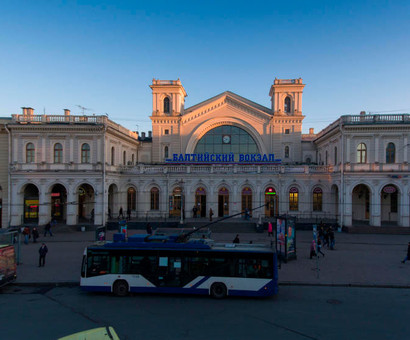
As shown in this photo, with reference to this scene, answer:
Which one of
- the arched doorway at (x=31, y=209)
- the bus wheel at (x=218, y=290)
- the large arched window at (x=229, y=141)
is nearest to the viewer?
the bus wheel at (x=218, y=290)

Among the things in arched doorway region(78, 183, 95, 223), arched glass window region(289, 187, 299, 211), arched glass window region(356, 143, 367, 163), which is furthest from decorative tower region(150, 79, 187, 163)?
arched glass window region(356, 143, 367, 163)

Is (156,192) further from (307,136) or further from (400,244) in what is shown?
(307,136)

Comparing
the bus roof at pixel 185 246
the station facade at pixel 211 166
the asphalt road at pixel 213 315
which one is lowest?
the asphalt road at pixel 213 315

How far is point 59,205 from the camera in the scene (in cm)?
3678

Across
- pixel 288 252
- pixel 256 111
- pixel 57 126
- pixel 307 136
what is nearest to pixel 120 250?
pixel 288 252

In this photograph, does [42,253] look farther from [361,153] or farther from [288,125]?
[288,125]

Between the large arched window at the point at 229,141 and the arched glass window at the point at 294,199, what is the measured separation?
9.66 m

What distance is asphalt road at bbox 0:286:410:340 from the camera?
1008 centimetres

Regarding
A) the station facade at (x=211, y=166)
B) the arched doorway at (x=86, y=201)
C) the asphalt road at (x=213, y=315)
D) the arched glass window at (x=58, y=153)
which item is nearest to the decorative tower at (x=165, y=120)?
the station facade at (x=211, y=166)

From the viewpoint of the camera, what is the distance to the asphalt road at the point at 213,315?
10.1 meters

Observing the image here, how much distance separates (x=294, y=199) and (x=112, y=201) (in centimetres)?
2322

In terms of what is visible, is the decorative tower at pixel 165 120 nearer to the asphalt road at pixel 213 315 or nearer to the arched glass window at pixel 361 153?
the arched glass window at pixel 361 153

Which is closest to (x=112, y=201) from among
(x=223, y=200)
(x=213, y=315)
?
(x=223, y=200)

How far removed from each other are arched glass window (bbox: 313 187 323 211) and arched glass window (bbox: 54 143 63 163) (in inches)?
1211
